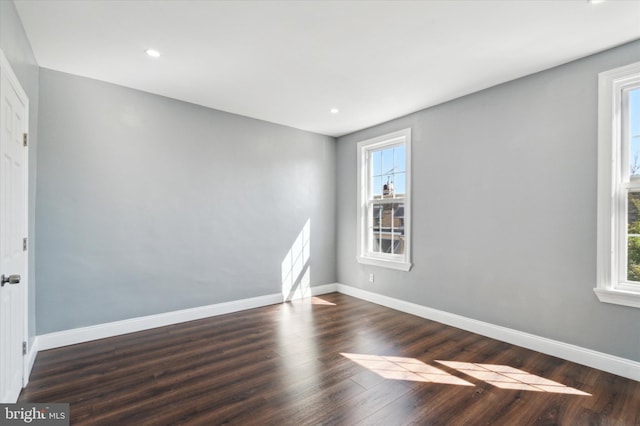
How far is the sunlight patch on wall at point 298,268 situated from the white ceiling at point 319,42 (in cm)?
221

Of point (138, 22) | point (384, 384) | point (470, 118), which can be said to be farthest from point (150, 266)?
point (470, 118)

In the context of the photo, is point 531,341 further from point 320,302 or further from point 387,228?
point 320,302

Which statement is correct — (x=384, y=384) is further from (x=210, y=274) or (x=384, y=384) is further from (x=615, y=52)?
(x=615, y=52)

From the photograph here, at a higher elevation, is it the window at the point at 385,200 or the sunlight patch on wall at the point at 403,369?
the window at the point at 385,200

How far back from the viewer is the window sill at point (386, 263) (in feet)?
13.5

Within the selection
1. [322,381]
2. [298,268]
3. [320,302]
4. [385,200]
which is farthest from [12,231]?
[385,200]

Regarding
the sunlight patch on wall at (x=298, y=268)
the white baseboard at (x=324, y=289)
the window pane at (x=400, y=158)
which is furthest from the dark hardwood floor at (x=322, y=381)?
the window pane at (x=400, y=158)

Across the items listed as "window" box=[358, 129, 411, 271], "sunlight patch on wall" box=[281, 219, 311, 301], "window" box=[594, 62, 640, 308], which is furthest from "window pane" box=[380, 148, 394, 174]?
"window" box=[594, 62, 640, 308]

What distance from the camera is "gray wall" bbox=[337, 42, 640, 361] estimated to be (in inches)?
103

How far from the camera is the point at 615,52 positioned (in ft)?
8.23

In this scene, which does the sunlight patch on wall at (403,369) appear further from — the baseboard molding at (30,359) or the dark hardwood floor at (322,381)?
the baseboard molding at (30,359)

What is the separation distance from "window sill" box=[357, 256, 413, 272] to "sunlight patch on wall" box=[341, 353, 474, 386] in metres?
1.52

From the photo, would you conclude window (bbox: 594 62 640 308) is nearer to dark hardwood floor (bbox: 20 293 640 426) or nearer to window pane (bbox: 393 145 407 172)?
dark hardwood floor (bbox: 20 293 640 426)

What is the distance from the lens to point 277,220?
4543 mm
